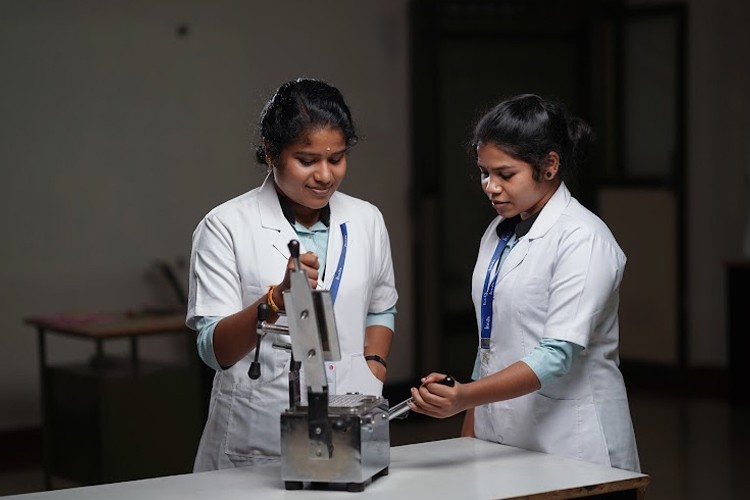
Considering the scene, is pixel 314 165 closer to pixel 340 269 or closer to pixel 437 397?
pixel 340 269

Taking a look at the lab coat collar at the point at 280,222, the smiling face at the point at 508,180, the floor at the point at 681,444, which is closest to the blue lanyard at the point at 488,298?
the smiling face at the point at 508,180

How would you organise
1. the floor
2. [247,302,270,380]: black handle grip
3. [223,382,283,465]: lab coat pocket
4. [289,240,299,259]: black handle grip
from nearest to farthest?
A: [289,240,299,259]: black handle grip, [247,302,270,380]: black handle grip, [223,382,283,465]: lab coat pocket, the floor

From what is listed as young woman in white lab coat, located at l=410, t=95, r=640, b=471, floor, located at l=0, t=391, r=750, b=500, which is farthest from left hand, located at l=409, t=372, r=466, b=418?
floor, located at l=0, t=391, r=750, b=500

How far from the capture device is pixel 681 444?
5.82 metres

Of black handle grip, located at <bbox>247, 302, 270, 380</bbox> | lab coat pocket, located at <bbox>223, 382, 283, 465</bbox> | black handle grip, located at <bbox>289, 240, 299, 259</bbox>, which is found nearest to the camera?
black handle grip, located at <bbox>289, 240, 299, 259</bbox>

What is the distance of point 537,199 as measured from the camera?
2645 mm

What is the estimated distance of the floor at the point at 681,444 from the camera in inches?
199

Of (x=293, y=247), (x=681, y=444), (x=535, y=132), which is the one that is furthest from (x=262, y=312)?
(x=681, y=444)

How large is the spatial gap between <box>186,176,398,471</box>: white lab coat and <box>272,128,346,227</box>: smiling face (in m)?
0.12

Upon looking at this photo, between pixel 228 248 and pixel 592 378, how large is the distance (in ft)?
2.65

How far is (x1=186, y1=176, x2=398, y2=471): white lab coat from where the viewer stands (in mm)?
2617

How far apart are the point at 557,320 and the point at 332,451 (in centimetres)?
55

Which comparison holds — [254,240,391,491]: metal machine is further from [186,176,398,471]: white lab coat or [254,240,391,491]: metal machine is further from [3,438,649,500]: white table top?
[186,176,398,471]: white lab coat

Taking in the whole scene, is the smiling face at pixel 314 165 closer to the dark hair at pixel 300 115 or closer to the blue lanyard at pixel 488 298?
the dark hair at pixel 300 115
